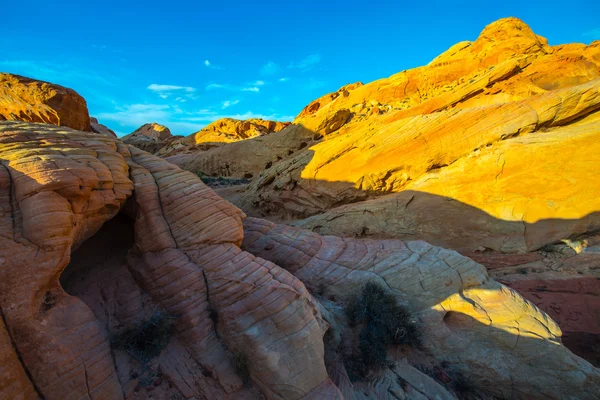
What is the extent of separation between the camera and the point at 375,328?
5.94 metres

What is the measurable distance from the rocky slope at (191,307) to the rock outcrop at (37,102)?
1216 cm

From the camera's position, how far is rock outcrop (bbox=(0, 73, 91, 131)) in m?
13.8

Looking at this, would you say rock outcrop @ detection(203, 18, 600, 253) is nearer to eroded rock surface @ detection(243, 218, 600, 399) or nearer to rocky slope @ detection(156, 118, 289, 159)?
eroded rock surface @ detection(243, 218, 600, 399)

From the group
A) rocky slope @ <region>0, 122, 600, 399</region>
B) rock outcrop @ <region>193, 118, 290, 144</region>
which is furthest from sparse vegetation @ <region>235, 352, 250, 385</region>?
rock outcrop @ <region>193, 118, 290, 144</region>

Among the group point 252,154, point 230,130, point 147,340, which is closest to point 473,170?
point 147,340

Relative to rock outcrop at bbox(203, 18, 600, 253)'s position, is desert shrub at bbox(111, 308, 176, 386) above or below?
Result: below

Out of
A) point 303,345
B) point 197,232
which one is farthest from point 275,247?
point 303,345

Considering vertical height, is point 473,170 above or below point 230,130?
below

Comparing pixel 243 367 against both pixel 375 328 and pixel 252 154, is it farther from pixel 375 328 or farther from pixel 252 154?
pixel 252 154

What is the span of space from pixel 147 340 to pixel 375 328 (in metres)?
4.64

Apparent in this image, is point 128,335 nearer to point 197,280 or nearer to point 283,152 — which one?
point 197,280

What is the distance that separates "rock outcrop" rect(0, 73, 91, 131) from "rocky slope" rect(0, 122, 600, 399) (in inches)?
479

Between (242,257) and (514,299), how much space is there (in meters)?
6.86

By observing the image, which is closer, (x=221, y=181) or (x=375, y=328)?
(x=375, y=328)
